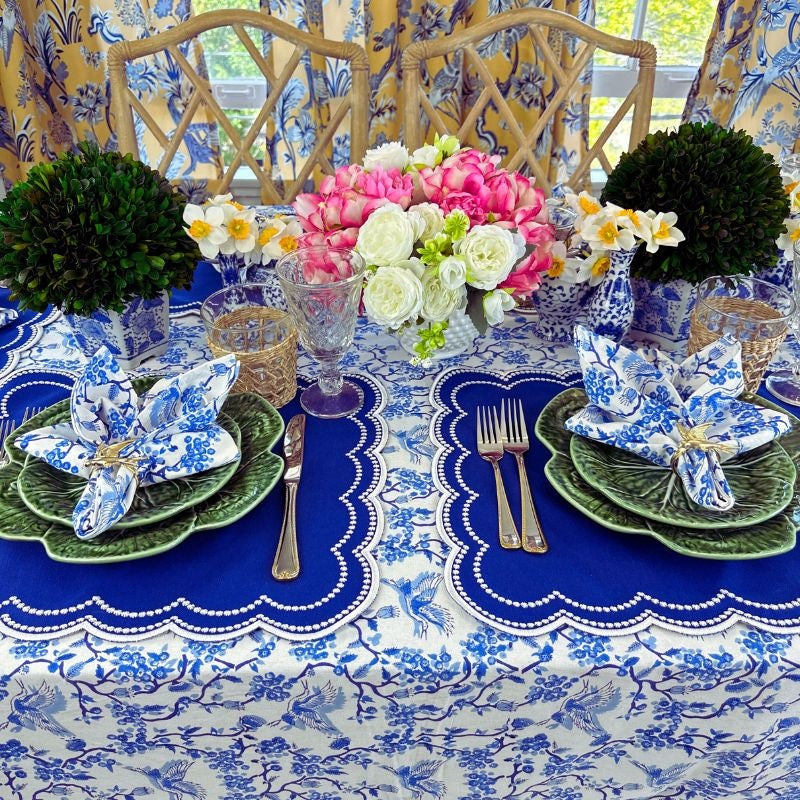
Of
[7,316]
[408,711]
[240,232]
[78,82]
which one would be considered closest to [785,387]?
[408,711]

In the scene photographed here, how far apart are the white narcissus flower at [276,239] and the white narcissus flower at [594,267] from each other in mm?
376

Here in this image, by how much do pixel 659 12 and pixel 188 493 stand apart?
2.02 metres

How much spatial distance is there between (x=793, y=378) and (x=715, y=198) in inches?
9.9

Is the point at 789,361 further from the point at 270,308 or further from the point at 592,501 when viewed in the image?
the point at 270,308

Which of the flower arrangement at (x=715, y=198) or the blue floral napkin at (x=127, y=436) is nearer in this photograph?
the blue floral napkin at (x=127, y=436)

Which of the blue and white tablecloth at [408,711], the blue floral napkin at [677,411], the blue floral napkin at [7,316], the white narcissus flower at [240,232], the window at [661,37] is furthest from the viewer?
the window at [661,37]

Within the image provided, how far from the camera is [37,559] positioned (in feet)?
1.98

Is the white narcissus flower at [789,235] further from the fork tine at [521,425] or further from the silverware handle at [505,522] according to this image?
the silverware handle at [505,522]

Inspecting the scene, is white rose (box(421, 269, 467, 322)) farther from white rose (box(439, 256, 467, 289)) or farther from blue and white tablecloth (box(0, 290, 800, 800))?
blue and white tablecloth (box(0, 290, 800, 800))

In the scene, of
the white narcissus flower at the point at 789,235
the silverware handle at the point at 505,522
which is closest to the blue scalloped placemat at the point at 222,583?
the silverware handle at the point at 505,522

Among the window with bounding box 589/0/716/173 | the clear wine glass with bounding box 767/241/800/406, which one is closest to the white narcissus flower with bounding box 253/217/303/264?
the clear wine glass with bounding box 767/241/800/406

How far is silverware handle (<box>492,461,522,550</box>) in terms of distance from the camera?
63cm

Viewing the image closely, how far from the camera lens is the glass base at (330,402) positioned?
0.81 metres

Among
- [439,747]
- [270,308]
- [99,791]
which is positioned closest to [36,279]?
[270,308]
